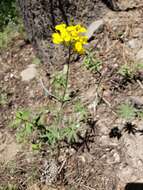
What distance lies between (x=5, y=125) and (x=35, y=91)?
1.46 feet

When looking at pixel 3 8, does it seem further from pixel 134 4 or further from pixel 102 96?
pixel 102 96

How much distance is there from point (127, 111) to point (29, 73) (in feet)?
4.15

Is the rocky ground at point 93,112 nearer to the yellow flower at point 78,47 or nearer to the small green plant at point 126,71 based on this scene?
the small green plant at point 126,71

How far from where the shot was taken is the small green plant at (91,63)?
10.9ft

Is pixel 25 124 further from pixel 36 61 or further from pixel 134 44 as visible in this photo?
pixel 134 44

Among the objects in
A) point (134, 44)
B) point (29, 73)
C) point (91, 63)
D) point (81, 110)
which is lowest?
point (81, 110)

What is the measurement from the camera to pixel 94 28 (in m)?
3.62

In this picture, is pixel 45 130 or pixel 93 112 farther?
pixel 93 112

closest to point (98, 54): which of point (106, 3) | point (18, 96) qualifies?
point (106, 3)

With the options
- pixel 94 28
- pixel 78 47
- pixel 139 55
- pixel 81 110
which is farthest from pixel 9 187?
pixel 94 28

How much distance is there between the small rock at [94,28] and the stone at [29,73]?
66 centimetres

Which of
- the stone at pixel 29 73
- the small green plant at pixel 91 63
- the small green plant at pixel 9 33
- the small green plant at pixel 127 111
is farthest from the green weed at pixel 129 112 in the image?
the small green plant at pixel 9 33

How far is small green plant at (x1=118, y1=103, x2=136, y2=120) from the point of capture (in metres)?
2.92

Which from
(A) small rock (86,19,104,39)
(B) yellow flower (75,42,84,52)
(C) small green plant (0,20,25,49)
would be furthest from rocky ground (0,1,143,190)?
(B) yellow flower (75,42,84,52)
